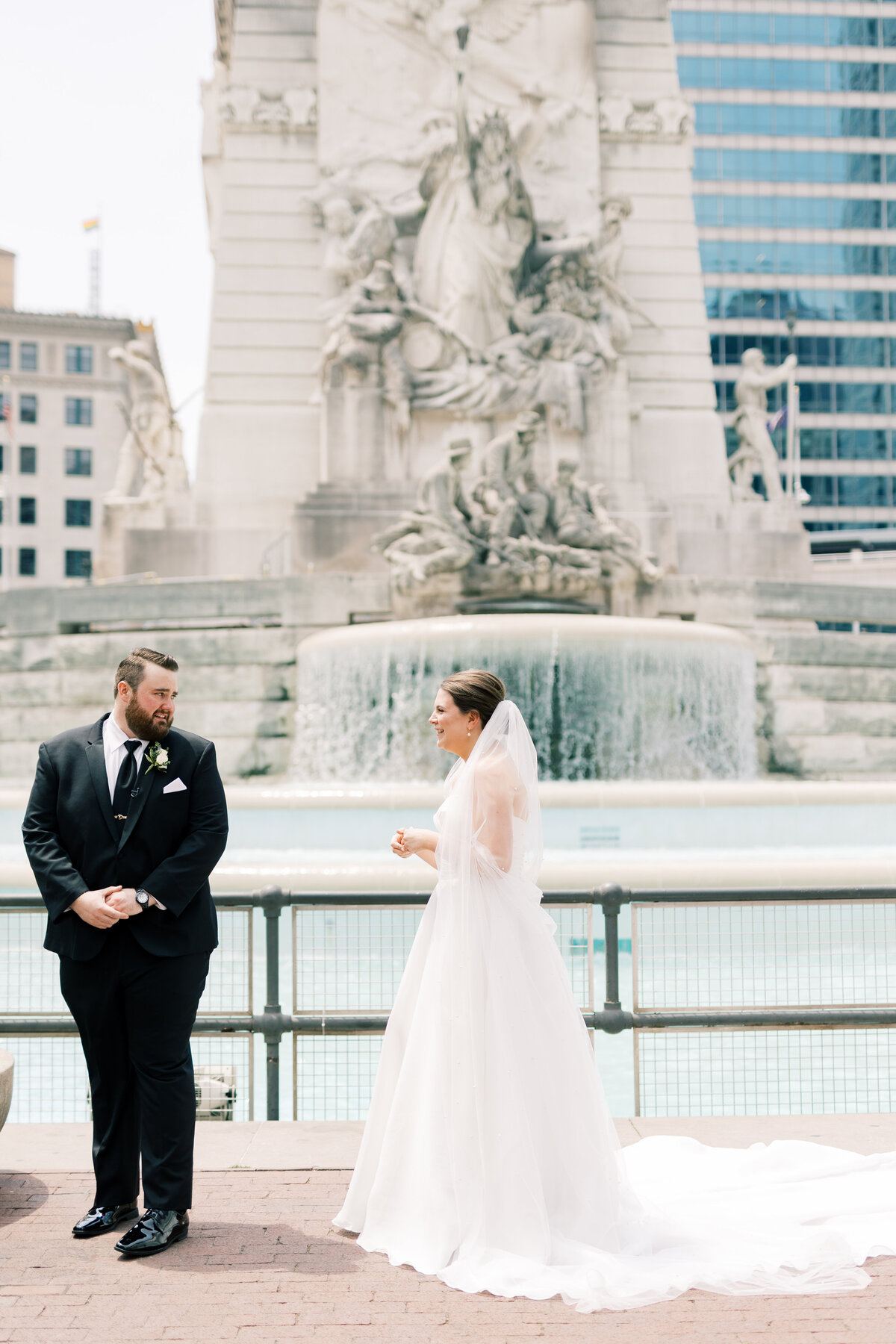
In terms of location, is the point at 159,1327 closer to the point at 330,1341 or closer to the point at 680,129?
the point at 330,1341

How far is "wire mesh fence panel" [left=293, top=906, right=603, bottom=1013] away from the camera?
239 inches

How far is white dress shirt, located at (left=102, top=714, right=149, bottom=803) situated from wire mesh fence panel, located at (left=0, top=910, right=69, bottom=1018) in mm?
1692

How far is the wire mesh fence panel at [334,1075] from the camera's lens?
20.4ft

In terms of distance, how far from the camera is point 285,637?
1944cm

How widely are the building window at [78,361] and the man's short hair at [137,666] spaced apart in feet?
251

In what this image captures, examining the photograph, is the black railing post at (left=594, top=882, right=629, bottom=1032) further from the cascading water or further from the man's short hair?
the cascading water

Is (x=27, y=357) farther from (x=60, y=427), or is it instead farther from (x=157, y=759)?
(x=157, y=759)

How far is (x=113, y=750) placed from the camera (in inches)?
182

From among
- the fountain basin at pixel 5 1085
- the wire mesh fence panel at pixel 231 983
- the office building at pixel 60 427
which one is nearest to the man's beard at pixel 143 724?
the fountain basin at pixel 5 1085

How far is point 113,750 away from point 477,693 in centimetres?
128

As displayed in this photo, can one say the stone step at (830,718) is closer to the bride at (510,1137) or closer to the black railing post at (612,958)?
the black railing post at (612,958)

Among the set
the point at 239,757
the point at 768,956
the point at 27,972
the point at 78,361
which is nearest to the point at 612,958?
the point at 768,956

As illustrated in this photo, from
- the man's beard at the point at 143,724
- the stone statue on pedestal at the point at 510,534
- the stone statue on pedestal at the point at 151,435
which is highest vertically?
the stone statue on pedestal at the point at 151,435

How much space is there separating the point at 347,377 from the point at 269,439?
2.08 m
